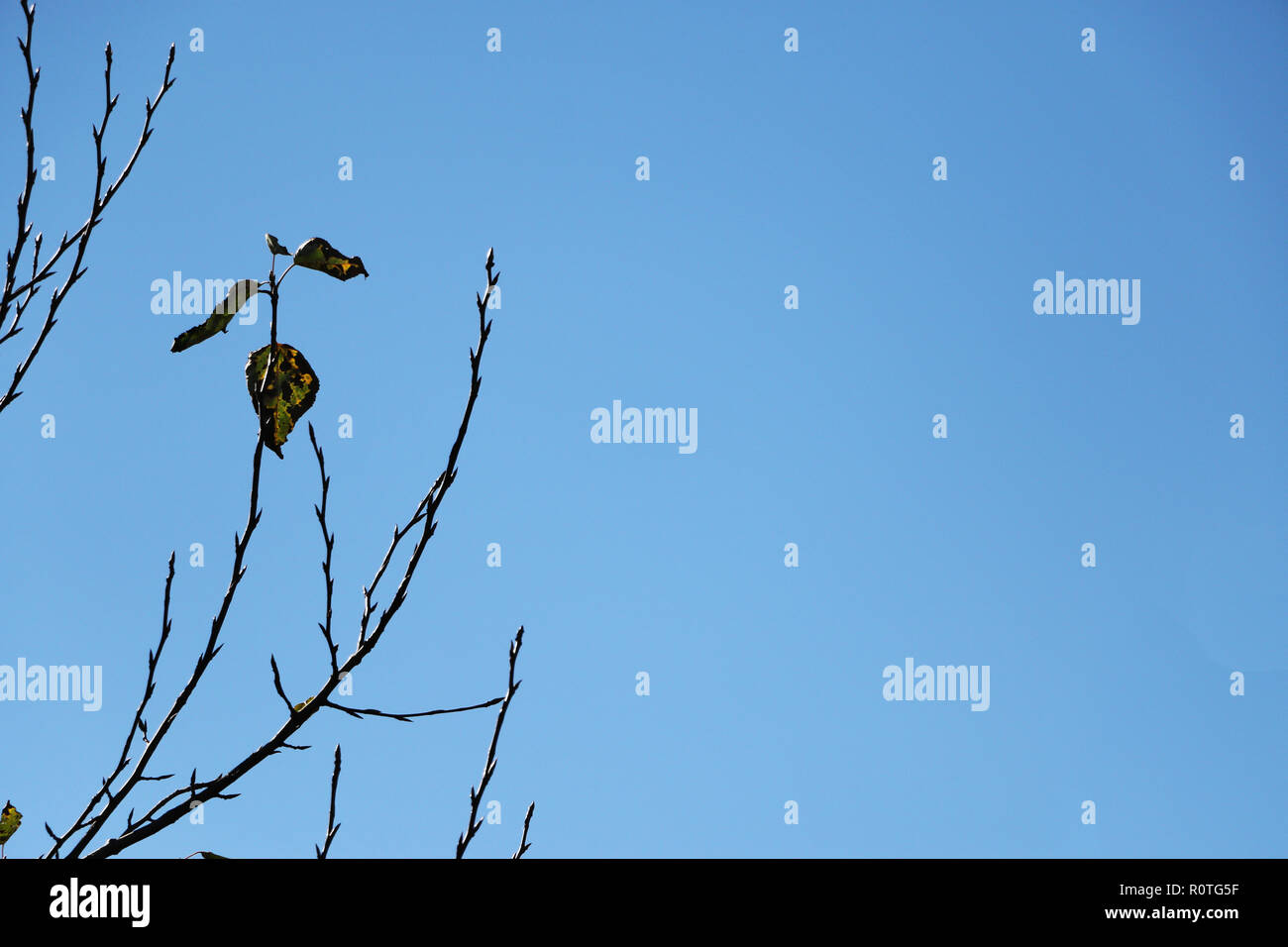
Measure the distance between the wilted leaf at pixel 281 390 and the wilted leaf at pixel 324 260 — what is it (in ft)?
0.41

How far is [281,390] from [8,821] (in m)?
1.00

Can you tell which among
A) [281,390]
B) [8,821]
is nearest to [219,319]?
[281,390]

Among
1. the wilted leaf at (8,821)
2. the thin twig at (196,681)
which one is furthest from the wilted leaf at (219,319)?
the wilted leaf at (8,821)

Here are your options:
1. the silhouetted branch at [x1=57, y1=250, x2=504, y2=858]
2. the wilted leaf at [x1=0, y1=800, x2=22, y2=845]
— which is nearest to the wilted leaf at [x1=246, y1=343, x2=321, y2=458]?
the silhouetted branch at [x1=57, y1=250, x2=504, y2=858]

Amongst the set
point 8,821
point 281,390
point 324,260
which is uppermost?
point 324,260

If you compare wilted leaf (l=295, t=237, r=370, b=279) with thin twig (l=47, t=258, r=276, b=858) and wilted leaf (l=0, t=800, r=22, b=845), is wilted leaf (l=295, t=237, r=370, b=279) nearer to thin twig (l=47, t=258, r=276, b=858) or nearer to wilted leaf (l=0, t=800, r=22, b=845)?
thin twig (l=47, t=258, r=276, b=858)

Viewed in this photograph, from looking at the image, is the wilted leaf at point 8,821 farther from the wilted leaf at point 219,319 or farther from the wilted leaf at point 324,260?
the wilted leaf at point 324,260

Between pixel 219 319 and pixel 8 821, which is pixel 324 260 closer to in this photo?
pixel 219 319

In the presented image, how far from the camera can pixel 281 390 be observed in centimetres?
101

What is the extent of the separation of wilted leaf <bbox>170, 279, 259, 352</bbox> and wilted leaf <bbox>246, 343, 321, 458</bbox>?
65 mm

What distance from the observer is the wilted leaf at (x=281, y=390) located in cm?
100

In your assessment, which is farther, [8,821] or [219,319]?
[8,821]
